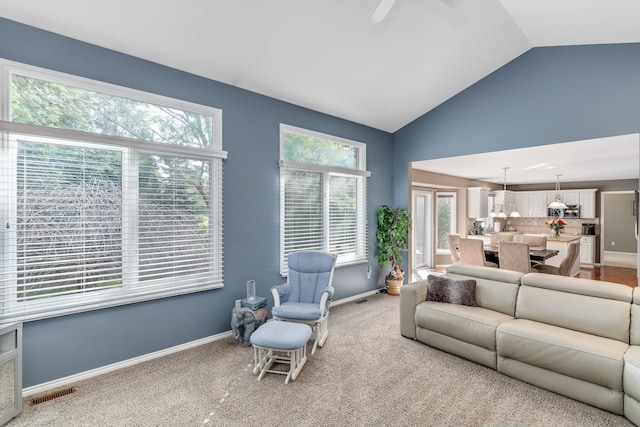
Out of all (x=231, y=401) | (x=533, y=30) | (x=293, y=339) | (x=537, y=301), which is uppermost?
(x=533, y=30)

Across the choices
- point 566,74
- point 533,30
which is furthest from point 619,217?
point 533,30

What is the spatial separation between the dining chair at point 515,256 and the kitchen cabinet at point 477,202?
3.69 m

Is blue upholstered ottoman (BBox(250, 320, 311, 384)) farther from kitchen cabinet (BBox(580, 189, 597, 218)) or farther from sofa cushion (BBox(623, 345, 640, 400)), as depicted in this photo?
kitchen cabinet (BBox(580, 189, 597, 218))

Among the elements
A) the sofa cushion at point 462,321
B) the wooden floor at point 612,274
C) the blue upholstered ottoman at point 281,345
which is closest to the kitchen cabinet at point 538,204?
the wooden floor at point 612,274

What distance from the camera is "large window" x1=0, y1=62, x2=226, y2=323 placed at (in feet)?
7.86

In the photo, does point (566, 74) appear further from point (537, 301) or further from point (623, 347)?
point (623, 347)

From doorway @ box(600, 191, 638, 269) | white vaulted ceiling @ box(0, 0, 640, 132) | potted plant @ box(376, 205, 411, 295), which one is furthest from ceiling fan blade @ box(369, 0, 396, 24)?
doorway @ box(600, 191, 638, 269)

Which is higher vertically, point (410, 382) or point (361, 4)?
point (361, 4)

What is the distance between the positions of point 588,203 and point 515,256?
576 centimetres

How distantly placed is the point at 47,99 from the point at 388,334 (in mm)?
4156

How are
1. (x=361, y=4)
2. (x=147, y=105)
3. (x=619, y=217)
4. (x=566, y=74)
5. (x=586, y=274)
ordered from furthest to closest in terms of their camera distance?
(x=619, y=217) < (x=586, y=274) < (x=566, y=74) < (x=147, y=105) < (x=361, y=4)

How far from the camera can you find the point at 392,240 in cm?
542

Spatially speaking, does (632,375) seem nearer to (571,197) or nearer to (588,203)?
(588,203)

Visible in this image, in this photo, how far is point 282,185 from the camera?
13.2 ft
